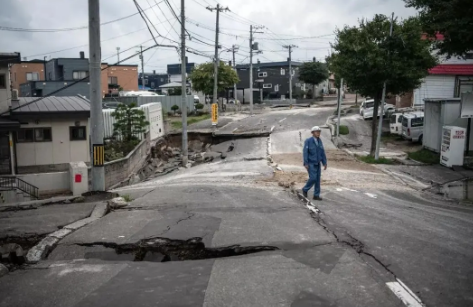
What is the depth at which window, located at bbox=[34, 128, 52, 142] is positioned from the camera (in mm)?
20953

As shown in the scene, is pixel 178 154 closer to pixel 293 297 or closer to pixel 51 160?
pixel 51 160

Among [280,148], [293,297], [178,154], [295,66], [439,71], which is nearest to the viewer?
[293,297]

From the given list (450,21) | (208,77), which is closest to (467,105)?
(450,21)

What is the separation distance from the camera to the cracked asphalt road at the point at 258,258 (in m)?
5.03

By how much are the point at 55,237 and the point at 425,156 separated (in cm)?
1865

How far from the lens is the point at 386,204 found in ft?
35.8

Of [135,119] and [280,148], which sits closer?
[280,148]

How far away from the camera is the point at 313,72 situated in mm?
67500

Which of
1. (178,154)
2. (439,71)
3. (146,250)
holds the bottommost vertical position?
(178,154)

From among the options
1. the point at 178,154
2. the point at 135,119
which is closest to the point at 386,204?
the point at 135,119

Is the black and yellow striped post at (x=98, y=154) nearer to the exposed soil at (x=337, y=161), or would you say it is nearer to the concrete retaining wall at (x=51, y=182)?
the concrete retaining wall at (x=51, y=182)

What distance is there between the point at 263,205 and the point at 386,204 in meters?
3.29

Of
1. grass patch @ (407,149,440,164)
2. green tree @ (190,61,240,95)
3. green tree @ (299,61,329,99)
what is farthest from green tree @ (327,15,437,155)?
green tree @ (299,61,329,99)

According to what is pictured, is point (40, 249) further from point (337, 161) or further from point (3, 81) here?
point (3, 81)
